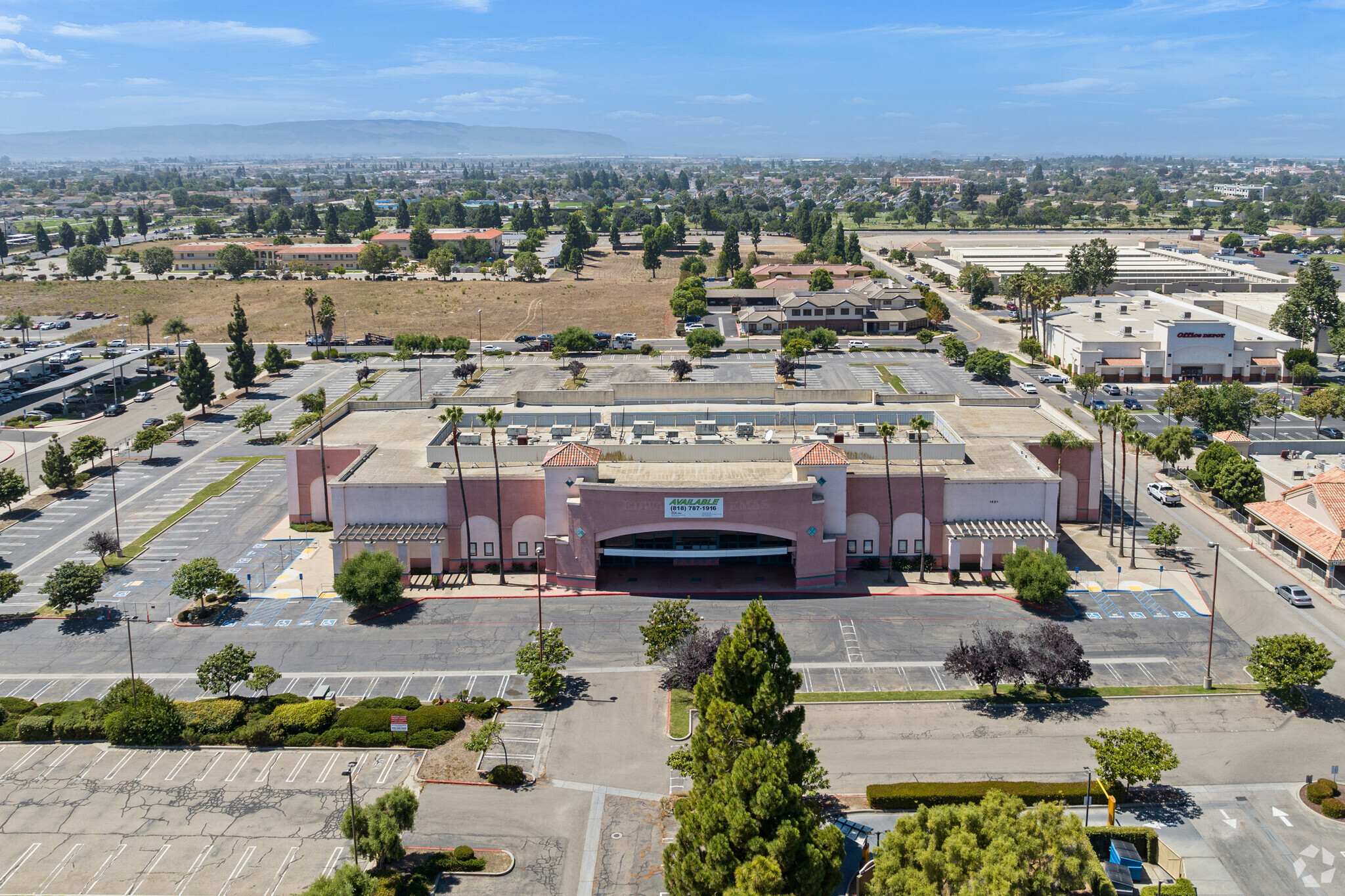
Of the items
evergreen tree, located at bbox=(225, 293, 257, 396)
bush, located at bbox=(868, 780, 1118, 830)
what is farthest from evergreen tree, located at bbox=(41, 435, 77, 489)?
bush, located at bbox=(868, 780, 1118, 830)

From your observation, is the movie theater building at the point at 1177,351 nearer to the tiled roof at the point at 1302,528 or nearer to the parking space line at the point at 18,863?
the tiled roof at the point at 1302,528

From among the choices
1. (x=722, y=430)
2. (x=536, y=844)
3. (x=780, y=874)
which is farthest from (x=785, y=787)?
(x=722, y=430)

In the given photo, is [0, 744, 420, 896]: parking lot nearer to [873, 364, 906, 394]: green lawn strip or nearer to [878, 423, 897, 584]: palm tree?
[878, 423, 897, 584]: palm tree

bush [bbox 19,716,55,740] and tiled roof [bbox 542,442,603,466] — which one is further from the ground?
tiled roof [bbox 542,442,603,466]

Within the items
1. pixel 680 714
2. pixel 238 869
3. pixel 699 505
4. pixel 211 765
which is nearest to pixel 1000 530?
pixel 699 505

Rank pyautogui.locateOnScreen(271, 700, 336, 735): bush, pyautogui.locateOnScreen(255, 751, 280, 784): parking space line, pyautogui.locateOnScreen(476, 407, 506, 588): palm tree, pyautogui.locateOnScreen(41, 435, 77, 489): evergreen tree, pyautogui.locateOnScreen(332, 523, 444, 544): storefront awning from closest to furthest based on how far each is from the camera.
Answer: pyautogui.locateOnScreen(255, 751, 280, 784): parking space line, pyautogui.locateOnScreen(271, 700, 336, 735): bush, pyautogui.locateOnScreen(476, 407, 506, 588): palm tree, pyautogui.locateOnScreen(332, 523, 444, 544): storefront awning, pyautogui.locateOnScreen(41, 435, 77, 489): evergreen tree
